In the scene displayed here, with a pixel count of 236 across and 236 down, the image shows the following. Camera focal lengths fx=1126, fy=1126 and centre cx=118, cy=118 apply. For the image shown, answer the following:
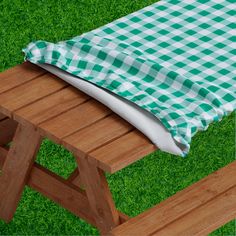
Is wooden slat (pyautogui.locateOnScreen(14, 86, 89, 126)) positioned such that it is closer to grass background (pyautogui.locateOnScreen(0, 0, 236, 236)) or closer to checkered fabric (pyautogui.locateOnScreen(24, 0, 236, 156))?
checkered fabric (pyautogui.locateOnScreen(24, 0, 236, 156))

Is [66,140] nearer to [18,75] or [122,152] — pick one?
[122,152]

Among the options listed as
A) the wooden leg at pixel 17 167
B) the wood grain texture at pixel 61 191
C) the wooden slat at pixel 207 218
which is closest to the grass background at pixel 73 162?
the wooden leg at pixel 17 167

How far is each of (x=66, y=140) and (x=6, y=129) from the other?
1.10 metres

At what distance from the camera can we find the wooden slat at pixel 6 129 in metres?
5.67

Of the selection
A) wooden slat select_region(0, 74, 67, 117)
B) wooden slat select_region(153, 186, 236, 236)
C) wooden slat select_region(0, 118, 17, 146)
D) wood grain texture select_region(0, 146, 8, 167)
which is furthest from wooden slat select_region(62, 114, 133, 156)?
wooden slat select_region(0, 118, 17, 146)

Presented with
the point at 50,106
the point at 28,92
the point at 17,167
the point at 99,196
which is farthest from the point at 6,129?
the point at 99,196

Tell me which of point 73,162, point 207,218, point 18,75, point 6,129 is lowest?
point 73,162

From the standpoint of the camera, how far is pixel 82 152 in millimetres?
4578

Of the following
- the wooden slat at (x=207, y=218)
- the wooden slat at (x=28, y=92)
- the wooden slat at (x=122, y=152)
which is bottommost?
the wooden slat at (x=207, y=218)

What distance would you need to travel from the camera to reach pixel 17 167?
5371 mm

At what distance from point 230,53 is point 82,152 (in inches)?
41.6

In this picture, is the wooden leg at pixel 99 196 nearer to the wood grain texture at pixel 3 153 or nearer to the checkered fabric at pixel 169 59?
the checkered fabric at pixel 169 59

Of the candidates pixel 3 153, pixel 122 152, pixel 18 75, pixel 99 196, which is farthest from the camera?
pixel 3 153

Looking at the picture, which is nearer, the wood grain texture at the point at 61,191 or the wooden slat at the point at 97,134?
the wooden slat at the point at 97,134
